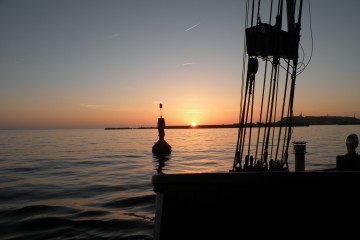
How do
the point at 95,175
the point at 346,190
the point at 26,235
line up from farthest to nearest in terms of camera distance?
1. the point at 95,175
2. the point at 26,235
3. the point at 346,190

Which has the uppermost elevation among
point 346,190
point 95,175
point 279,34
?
point 279,34

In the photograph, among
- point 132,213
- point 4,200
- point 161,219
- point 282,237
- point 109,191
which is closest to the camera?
point 282,237

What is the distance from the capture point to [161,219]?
14.2ft

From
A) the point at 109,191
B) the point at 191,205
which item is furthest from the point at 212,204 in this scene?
the point at 109,191

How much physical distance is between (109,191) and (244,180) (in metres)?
11.2

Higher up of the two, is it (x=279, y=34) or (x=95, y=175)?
(x=279, y=34)

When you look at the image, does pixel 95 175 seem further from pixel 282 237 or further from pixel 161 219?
pixel 282 237

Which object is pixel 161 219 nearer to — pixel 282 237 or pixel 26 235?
pixel 282 237

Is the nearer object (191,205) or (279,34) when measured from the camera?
(191,205)

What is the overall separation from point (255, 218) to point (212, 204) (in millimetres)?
606

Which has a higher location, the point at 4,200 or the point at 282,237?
the point at 282,237

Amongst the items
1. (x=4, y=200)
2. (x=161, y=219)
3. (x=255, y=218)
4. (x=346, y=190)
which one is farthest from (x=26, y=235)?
(x=346, y=190)

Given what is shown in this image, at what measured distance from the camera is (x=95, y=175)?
1847 centimetres

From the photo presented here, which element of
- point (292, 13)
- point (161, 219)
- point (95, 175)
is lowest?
point (95, 175)
